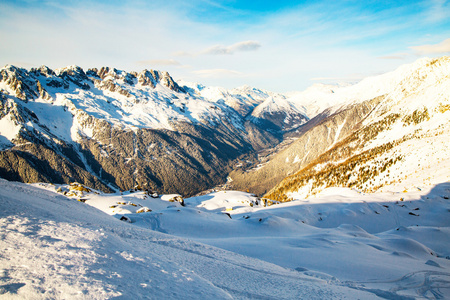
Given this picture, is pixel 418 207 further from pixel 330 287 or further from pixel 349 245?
pixel 330 287

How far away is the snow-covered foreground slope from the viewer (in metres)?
4.77

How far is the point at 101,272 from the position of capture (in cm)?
559

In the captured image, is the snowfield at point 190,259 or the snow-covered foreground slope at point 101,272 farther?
the snowfield at point 190,259

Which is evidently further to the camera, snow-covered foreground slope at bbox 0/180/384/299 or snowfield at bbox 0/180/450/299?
snowfield at bbox 0/180/450/299

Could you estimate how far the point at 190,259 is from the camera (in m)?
9.27

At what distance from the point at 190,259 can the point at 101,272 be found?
14.0 ft

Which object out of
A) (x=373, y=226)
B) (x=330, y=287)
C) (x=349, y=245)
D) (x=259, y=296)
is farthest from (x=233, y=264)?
(x=373, y=226)

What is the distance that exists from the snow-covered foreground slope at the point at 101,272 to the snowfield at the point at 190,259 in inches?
1.0

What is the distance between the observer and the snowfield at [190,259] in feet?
17.2

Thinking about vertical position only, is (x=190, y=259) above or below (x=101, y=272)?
below

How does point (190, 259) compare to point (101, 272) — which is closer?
point (101, 272)

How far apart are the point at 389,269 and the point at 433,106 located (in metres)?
126

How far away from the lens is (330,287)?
31.4 ft

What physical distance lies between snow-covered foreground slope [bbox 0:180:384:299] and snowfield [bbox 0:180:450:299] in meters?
0.02
